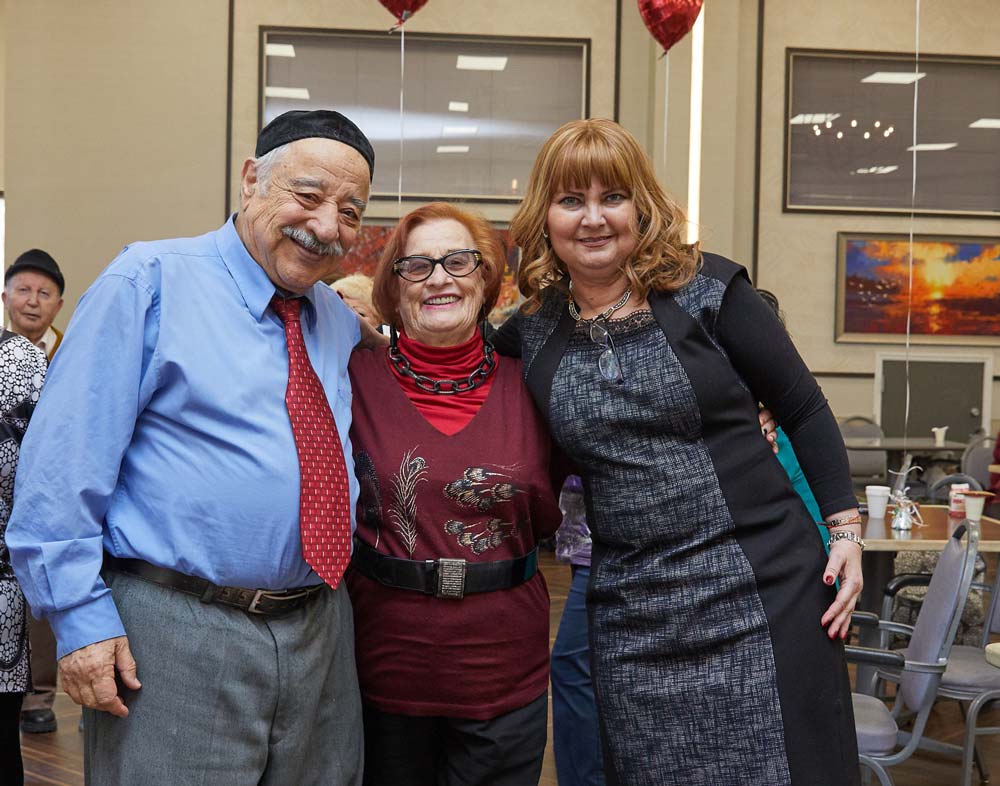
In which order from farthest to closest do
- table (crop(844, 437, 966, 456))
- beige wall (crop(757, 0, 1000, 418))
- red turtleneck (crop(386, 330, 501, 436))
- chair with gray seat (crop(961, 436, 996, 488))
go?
beige wall (crop(757, 0, 1000, 418)) < table (crop(844, 437, 966, 456)) < chair with gray seat (crop(961, 436, 996, 488)) < red turtleneck (crop(386, 330, 501, 436))

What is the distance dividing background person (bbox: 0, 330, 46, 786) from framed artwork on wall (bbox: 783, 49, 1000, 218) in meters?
8.43

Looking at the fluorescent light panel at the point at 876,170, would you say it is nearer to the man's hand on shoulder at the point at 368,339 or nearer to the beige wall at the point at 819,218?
the beige wall at the point at 819,218

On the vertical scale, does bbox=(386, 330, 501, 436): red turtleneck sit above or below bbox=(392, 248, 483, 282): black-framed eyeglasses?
below

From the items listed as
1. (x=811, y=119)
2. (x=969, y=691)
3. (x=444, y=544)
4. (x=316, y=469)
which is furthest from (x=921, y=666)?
(x=811, y=119)

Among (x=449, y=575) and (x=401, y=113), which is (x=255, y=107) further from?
(x=449, y=575)

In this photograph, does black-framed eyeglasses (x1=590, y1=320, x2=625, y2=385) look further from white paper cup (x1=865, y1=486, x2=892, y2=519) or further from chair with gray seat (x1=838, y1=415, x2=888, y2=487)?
chair with gray seat (x1=838, y1=415, x2=888, y2=487)

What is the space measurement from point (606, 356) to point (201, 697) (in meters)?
0.89

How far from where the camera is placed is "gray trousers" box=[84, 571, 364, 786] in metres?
1.61

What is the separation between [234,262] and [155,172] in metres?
7.86

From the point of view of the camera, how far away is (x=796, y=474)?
2021 millimetres

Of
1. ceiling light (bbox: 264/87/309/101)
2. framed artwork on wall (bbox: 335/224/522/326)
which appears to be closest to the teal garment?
framed artwork on wall (bbox: 335/224/522/326)

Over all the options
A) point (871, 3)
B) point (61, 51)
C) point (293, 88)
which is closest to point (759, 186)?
point (871, 3)

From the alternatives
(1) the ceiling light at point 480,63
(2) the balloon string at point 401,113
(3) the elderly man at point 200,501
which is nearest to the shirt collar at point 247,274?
(3) the elderly man at point 200,501

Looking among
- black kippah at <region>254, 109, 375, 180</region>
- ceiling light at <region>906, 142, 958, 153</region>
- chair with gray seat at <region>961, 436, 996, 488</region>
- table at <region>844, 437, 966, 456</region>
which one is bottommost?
chair with gray seat at <region>961, 436, 996, 488</region>
